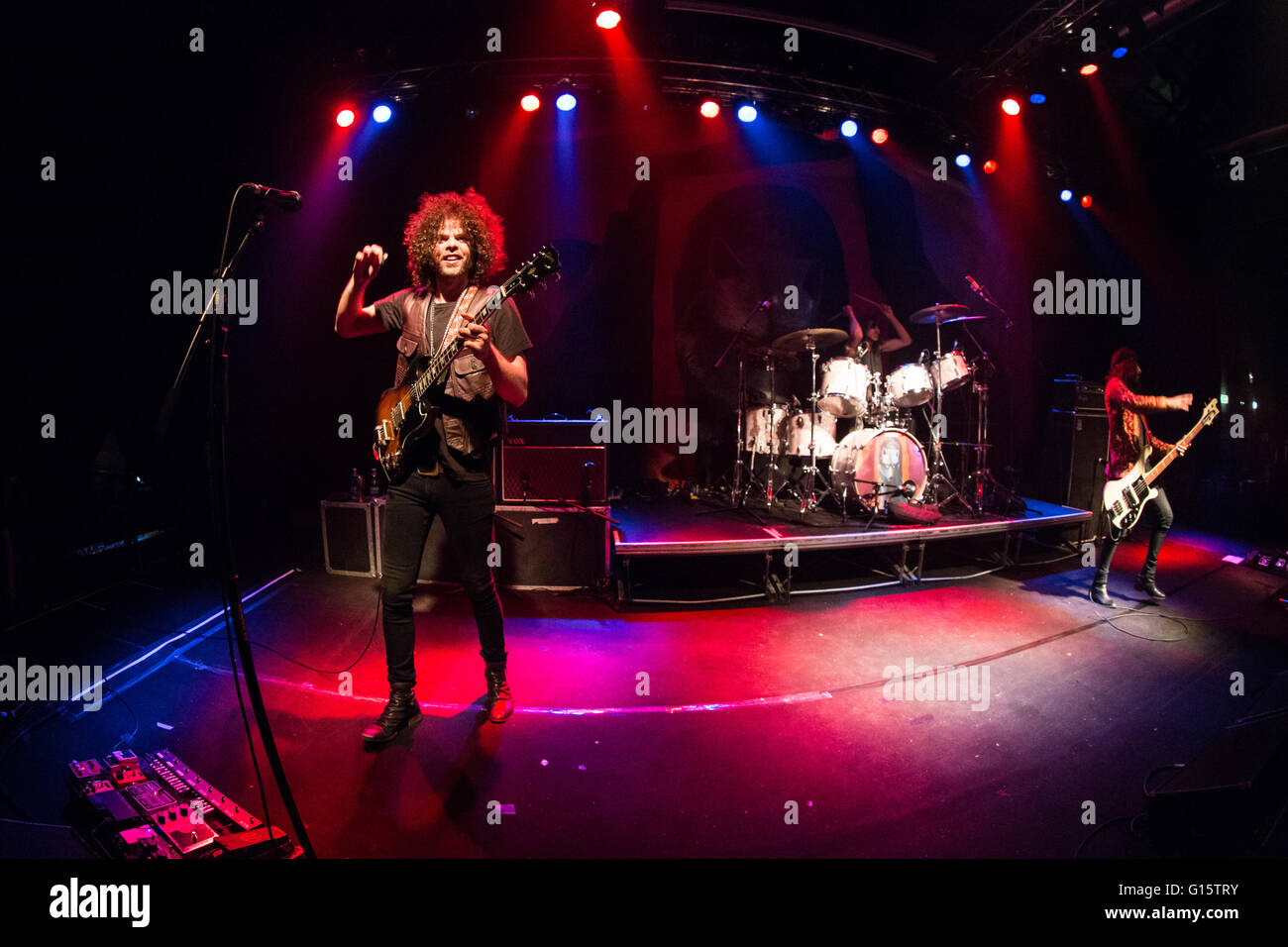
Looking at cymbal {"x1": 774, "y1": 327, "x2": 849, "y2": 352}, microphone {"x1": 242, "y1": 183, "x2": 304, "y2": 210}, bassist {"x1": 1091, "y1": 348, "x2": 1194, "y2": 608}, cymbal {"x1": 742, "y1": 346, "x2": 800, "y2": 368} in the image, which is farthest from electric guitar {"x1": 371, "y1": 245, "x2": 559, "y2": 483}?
bassist {"x1": 1091, "y1": 348, "x2": 1194, "y2": 608}

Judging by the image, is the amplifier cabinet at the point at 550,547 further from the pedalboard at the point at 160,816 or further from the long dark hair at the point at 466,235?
the pedalboard at the point at 160,816

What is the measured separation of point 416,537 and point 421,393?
65 cm

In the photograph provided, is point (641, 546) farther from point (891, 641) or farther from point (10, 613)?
point (10, 613)

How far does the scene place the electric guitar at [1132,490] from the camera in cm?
473

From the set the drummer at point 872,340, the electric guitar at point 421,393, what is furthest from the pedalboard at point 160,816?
the drummer at point 872,340

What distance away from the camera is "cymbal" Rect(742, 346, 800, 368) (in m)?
6.26

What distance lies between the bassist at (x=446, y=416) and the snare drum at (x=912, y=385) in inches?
188

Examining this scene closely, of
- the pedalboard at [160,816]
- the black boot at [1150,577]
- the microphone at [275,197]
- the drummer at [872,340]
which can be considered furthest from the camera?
the drummer at [872,340]

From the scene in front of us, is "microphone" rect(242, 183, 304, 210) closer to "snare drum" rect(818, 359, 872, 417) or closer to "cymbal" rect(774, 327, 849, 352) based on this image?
"cymbal" rect(774, 327, 849, 352)

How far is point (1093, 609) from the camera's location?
4.77 meters

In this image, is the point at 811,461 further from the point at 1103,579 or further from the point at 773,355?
the point at 1103,579

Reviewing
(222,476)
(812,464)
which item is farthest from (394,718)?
(812,464)

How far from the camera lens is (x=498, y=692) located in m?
2.96
